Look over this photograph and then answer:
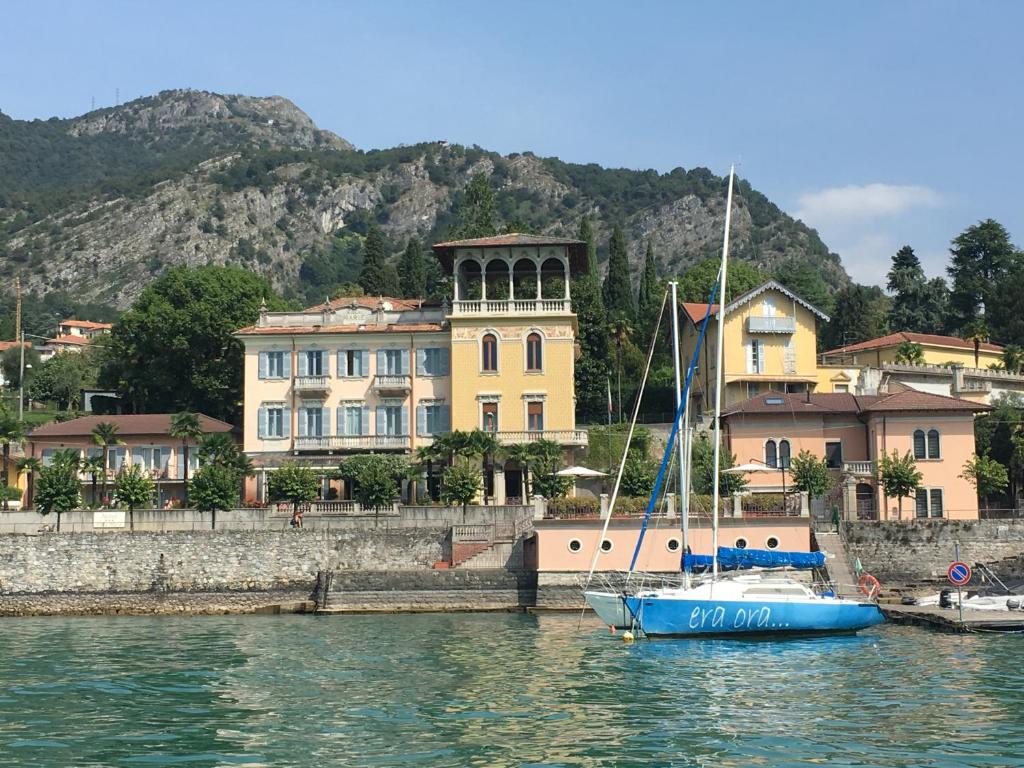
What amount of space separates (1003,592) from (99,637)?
32775 mm

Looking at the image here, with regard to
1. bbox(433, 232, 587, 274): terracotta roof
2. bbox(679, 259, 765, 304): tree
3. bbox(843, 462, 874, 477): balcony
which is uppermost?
bbox(679, 259, 765, 304): tree

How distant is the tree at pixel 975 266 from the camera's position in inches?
4158

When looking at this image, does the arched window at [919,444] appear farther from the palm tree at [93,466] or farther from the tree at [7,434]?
the tree at [7,434]

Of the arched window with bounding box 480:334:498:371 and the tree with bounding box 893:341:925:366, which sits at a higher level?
the tree with bounding box 893:341:925:366

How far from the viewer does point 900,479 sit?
55344 mm

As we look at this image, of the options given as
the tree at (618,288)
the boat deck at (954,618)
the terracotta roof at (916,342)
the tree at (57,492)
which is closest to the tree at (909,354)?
the terracotta roof at (916,342)

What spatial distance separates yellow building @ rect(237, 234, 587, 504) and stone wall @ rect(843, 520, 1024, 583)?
15.6 meters

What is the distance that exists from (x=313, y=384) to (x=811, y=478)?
84.1 ft

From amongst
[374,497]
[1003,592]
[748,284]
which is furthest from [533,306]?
[748,284]

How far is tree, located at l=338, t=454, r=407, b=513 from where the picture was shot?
181ft

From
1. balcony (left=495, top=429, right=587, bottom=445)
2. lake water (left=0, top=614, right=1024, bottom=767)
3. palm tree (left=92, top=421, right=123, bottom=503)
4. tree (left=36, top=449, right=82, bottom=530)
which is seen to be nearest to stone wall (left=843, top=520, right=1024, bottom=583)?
lake water (left=0, top=614, right=1024, bottom=767)

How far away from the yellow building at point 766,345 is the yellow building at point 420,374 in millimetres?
12014

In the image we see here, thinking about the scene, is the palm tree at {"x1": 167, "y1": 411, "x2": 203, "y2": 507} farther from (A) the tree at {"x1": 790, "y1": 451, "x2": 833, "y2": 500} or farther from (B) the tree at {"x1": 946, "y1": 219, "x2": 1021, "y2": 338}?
(B) the tree at {"x1": 946, "y1": 219, "x2": 1021, "y2": 338}

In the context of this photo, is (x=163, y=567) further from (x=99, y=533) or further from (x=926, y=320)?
(x=926, y=320)
